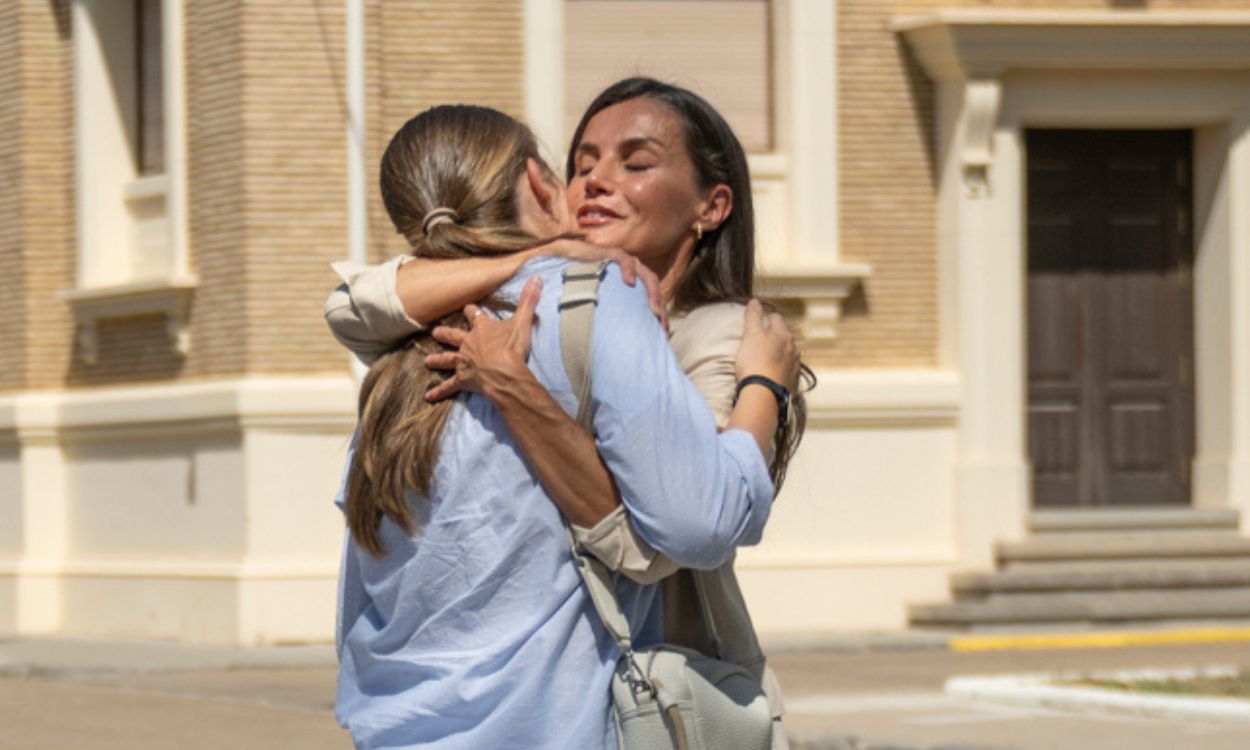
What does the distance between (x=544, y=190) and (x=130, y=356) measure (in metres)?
15.7

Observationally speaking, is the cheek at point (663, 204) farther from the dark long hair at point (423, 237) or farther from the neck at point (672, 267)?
the dark long hair at point (423, 237)

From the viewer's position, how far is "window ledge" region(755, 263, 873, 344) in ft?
56.8

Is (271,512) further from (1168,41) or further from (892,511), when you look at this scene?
(1168,41)

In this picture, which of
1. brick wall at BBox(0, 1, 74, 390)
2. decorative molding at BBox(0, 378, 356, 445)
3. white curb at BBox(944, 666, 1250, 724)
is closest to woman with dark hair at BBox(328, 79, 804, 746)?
white curb at BBox(944, 666, 1250, 724)

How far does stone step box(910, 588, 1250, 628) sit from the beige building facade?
0.41 meters

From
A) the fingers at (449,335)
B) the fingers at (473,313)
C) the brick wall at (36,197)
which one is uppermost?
the brick wall at (36,197)

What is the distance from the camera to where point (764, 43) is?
17.8 metres

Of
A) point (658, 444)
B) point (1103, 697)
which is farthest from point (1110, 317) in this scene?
point (658, 444)

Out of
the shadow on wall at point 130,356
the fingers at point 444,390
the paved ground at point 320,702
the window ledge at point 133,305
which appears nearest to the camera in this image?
the fingers at point 444,390

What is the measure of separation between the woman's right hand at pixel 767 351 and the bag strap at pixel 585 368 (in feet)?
1.04

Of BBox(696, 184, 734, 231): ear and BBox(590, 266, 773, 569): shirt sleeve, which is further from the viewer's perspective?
BBox(696, 184, 734, 231): ear

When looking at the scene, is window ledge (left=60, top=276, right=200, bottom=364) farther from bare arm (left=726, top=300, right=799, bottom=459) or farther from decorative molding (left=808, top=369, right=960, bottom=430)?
bare arm (left=726, top=300, right=799, bottom=459)

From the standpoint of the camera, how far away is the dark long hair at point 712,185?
10.8 ft

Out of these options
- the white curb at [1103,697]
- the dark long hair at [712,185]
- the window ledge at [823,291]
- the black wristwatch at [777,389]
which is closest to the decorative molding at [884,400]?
the window ledge at [823,291]
